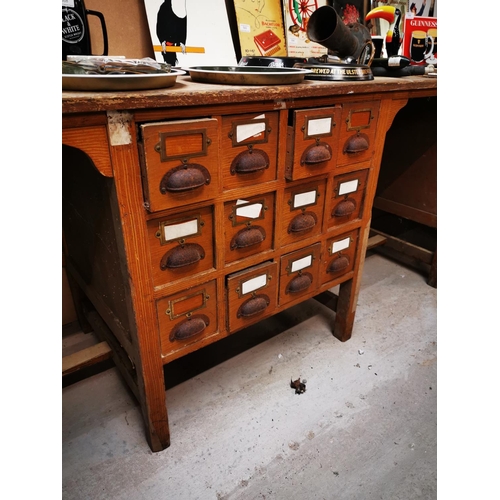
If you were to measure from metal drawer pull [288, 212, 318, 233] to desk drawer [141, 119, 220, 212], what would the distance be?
386 millimetres

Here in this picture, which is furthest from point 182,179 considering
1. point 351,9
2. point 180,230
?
point 351,9

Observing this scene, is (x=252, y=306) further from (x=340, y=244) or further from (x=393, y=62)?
(x=393, y=62)

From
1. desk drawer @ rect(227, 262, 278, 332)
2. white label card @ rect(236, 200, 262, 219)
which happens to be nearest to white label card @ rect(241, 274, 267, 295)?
desk drawer @ rect(227, 262, 278, 332)

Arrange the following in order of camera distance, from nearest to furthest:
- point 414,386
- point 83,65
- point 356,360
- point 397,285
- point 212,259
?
point 83,65 < point 212,259 < point 414,386 < point 356,360 < point 397,285

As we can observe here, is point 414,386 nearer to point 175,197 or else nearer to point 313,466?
point 313,466

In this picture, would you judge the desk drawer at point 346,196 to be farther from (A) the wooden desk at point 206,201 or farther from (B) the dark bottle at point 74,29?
(B) the dark bottle at point 74,29

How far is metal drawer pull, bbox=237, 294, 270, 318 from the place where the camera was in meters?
1.22

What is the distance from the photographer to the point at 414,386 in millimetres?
1480

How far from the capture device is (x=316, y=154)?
3.65 ft

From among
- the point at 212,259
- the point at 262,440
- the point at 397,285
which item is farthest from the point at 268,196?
the point at 397,285

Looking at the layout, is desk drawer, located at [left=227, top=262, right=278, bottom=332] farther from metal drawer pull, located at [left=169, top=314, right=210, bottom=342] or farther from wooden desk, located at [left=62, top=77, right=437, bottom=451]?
metal drawer pull, located at [left=169, top=314, right=210, bottom=342]

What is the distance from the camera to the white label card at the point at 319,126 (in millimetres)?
1080

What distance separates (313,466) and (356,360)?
531 mm

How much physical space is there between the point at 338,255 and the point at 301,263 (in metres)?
0.20
